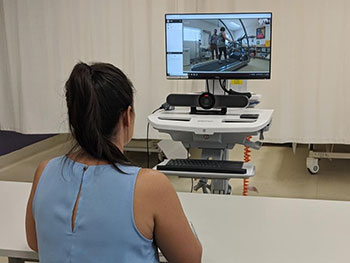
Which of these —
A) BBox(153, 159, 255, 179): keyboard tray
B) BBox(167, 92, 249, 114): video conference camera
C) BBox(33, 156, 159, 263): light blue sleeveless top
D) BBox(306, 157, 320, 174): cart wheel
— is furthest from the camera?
BBox(306, 157, 320, 174): cart wheel

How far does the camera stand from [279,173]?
3.91 metres

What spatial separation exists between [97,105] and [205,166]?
1137 millimetres

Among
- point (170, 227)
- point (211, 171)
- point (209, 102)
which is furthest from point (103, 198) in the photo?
point (209, 102)

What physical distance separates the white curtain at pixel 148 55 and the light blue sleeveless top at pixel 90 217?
247 cm

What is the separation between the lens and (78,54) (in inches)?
146

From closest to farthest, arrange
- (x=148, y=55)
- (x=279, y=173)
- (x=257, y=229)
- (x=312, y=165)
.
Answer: (x=257, y=229)
(x=148, y=55)
(x=312, y=165)
(x=279, y=173)

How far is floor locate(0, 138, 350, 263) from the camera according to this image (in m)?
3.46

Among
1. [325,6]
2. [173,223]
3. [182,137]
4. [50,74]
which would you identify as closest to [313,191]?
[325,6]

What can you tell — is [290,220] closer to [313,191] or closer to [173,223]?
[173,223]

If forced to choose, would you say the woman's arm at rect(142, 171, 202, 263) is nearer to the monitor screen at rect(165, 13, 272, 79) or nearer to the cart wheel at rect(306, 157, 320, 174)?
the monitor screen at rect(165, 13, 272, 79)

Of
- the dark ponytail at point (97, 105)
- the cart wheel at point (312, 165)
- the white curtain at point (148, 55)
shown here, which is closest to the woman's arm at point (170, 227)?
the dark ponytail at point (97, 105)

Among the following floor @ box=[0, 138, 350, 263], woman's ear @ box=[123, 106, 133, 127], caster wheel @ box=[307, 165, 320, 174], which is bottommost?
floor @ box=[0, 138, 350, 263]

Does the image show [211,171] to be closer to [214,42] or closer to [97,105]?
[214,42]

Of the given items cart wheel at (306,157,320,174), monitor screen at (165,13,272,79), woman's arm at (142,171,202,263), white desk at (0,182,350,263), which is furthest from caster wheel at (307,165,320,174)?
woman's arm at (142,171,202,263)
